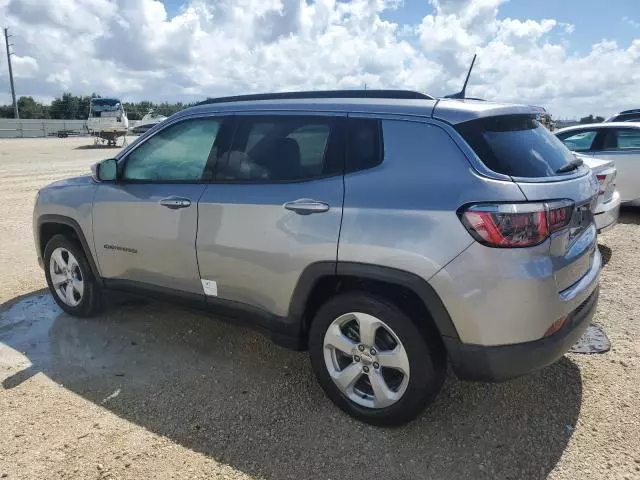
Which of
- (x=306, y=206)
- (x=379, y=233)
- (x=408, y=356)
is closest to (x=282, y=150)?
(x=306, y=206)

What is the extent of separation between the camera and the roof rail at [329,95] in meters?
3.05

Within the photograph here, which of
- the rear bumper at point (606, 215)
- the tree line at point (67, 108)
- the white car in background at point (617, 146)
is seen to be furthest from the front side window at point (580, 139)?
the tree line at point (67, 108)

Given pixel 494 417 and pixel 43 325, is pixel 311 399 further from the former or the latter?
pixel 43 325

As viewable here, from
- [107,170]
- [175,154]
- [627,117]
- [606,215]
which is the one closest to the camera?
[175,154]

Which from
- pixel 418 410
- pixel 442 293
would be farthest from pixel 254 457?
pixel 442 293

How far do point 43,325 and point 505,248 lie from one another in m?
3.85

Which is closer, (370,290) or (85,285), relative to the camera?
(370,290)

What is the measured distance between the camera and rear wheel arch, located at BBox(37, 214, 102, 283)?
426 cm

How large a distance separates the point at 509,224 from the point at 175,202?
7.18 feet

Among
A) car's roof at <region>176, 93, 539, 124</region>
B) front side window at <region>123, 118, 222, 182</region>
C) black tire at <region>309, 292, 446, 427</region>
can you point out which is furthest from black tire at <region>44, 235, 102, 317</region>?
black tire at <region>309, 292, 446, 427</region>

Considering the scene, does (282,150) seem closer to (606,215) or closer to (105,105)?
(606,215)

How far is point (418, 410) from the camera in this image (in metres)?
2.80

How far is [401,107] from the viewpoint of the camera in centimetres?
287

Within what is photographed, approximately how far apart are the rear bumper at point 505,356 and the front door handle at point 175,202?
1923 millimetres
